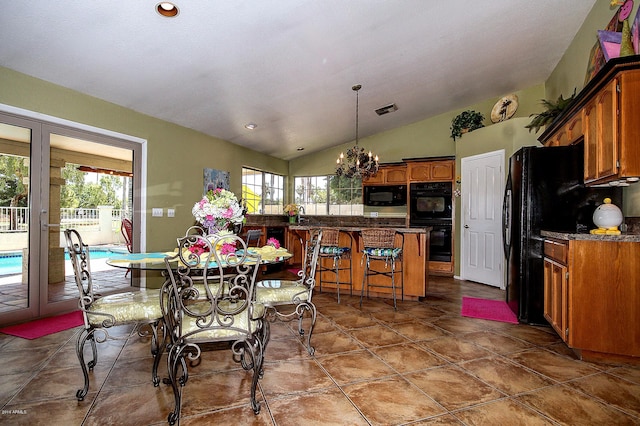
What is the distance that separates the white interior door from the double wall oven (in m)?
0.30

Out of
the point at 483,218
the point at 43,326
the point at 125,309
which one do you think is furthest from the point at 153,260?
the point at 483,218

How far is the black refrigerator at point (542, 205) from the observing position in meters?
3.00

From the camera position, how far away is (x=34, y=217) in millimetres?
3225

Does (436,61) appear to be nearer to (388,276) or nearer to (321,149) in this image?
(388,276)

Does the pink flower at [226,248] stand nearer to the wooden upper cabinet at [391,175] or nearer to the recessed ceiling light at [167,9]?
the recessed ceiling light at [167,9]

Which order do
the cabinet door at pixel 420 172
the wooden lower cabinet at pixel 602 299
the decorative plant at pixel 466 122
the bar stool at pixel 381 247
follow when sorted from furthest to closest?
the cabinet door at pixel 420 172, the decorative plant at pixel 466 122, the bar stool at pixel 381 247, the wooden lower cabinet at pixel 602 299

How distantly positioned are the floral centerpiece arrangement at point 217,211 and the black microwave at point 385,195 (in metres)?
4.42

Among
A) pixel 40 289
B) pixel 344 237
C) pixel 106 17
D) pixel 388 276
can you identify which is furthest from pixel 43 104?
pixel 388 276

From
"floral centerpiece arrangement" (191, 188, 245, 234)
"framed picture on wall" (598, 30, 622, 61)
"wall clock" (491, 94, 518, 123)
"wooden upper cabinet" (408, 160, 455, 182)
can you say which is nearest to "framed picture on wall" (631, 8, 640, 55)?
"framed picture on wall" (598, 30, 622, 61)

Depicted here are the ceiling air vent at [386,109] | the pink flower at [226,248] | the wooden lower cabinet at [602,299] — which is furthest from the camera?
the ceiling air vent at [386,109]

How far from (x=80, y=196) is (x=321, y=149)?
477cm

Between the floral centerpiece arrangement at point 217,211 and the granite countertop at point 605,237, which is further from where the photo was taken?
the floral centerpiece arrangement at point 217,211

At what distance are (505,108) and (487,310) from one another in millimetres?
3455

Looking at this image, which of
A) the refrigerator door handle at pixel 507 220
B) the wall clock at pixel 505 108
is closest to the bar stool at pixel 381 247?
the refrigerator door handle at pixel 507 220
